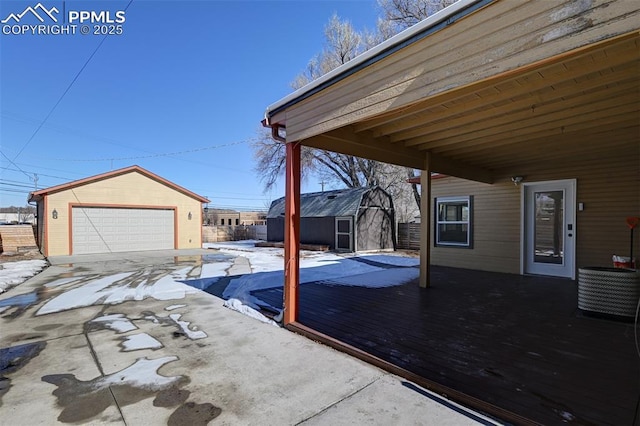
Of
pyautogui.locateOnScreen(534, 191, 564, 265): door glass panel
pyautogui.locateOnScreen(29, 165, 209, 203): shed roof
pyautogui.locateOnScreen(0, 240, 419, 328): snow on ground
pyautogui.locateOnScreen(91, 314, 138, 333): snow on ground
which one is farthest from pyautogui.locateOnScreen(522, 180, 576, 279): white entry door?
pyautogui.locateOnScreen(29, 165, 209, 203): shed roof

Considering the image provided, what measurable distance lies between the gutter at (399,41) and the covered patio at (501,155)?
0.01 metres

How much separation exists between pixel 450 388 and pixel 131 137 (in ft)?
81.1

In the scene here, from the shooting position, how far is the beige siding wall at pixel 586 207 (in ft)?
18.6

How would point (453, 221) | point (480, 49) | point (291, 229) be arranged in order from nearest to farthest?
1. point (480, 49)
2. point (291, 229)
3. point (453, 221)

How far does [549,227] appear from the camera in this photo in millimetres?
6688

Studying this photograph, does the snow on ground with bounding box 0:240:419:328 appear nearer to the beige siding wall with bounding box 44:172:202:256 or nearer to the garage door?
the beige siding wall with bounding box 44:172:202:256

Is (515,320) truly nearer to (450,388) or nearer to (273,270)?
(450,388)

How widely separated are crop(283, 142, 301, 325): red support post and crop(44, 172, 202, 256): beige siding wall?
1209 centimetres

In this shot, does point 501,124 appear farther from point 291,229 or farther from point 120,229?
point 120,229

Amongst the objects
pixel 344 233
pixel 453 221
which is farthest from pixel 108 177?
pixel 453 221

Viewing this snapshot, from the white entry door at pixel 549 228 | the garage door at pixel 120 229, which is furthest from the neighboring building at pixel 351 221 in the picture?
the white entry door at pixel 549 228

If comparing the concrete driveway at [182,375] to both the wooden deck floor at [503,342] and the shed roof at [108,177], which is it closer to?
the wooden deck floor at [503,342]

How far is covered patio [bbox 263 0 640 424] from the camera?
1917mm

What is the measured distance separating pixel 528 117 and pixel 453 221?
16.6ft
